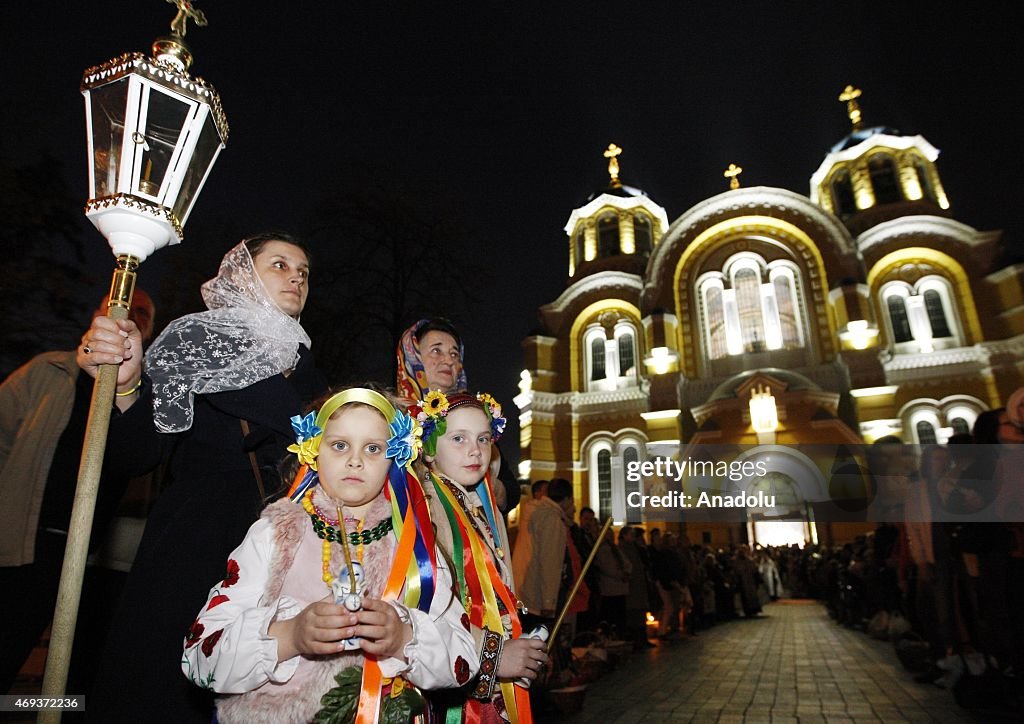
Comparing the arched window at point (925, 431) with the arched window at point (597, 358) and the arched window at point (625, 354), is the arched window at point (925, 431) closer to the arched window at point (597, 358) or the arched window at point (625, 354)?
the arched window at point (625, 354)

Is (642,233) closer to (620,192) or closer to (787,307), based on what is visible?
(620,192)

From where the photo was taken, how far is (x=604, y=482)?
22516 mm

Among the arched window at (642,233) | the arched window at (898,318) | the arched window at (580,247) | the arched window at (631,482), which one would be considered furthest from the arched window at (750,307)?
the arched window at (580,247)

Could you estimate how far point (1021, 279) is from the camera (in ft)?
59.4

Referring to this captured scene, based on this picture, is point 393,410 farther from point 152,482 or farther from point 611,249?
point 611,249

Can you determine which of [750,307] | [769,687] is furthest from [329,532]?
[750,307]

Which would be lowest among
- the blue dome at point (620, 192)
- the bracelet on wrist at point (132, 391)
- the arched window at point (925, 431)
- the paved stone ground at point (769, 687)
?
the paved stone ground at point (769, 687)

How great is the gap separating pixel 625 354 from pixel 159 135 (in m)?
22.9

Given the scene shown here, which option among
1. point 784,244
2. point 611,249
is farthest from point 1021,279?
point 611,249

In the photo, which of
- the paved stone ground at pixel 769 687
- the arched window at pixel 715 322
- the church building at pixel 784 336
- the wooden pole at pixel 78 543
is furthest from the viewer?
the arched window at pixel 715 322

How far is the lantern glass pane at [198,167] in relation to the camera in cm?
194

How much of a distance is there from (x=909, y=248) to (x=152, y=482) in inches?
944

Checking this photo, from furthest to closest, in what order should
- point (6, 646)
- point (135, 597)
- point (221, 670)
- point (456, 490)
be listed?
point (456, 490) → point (6, 646) → point (135, 597) → point (221, 670)

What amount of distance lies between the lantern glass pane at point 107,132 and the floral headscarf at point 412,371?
159cm
